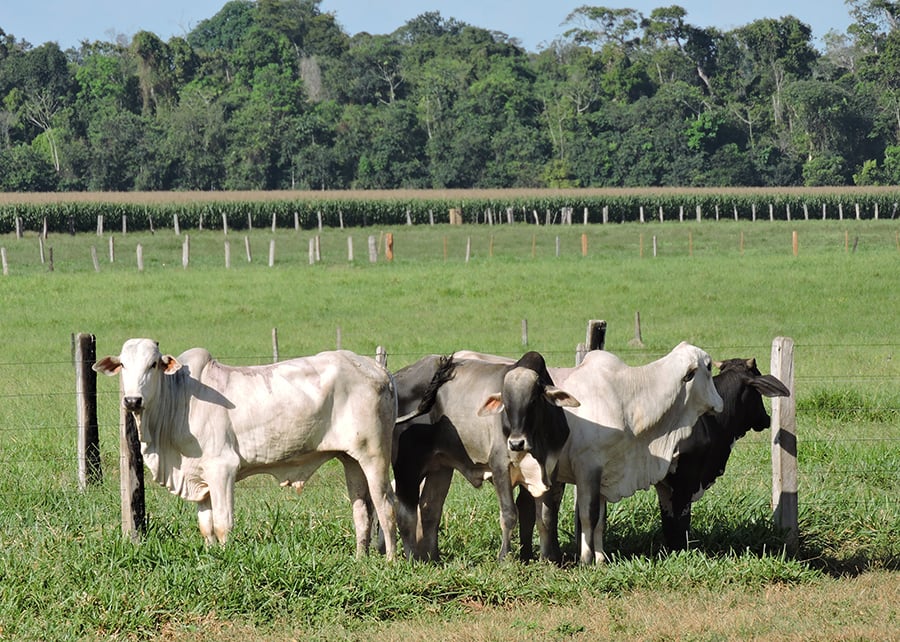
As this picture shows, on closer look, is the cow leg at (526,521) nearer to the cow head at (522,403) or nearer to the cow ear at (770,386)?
the cow head at (522,403)

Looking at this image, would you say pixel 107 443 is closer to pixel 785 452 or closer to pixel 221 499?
pixel 221 499

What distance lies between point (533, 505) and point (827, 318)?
1931 centimetres

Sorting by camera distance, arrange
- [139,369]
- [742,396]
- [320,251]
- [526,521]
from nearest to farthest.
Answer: [139,369] → [526,521] → [742,396] → [320,251]

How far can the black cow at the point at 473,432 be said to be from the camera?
27.5 ft

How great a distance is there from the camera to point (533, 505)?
29.9 ft

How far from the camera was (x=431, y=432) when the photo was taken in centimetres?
907

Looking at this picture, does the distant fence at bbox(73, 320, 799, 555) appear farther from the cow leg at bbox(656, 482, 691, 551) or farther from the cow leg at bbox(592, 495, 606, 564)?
the cow leg at bbox(592, 495, 606, 564)

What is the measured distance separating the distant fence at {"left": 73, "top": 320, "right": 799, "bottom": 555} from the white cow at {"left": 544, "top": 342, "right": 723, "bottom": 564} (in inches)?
21.9

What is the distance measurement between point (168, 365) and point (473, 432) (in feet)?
6.72

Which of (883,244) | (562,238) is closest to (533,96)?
(562,238)

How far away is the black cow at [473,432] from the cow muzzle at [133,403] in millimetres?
1785

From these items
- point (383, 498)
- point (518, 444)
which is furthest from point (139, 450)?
point (518, 444)

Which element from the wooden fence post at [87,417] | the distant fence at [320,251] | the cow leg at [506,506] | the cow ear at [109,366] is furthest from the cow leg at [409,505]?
the distant fence at [320,251]

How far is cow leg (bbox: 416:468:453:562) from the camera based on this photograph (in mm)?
9008
